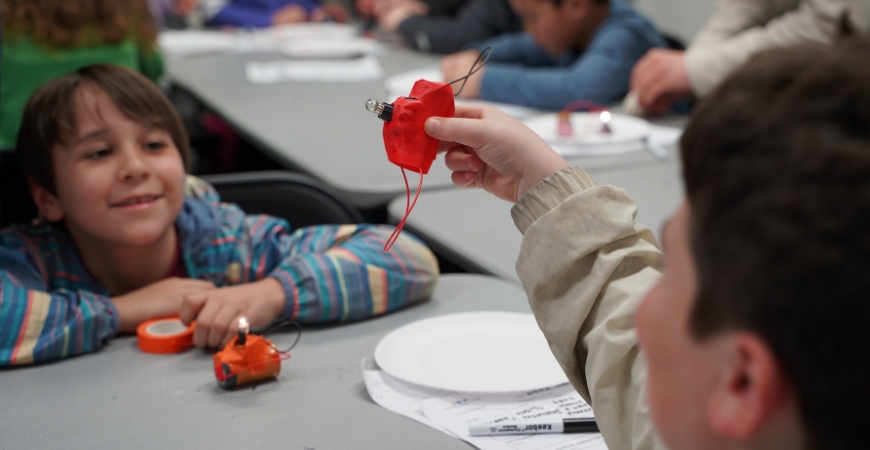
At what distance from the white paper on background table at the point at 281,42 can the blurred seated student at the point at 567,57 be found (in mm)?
614

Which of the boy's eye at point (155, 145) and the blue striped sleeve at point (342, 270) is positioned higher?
the boy's eye at point (155, 145)

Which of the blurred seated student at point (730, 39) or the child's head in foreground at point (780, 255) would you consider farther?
the blurred seated student at point (730, 39)

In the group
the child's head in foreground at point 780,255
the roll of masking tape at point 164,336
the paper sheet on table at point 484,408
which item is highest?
the child's head in foreground at point 780,255

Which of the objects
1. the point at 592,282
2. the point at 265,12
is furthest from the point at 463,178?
the point at 265,12

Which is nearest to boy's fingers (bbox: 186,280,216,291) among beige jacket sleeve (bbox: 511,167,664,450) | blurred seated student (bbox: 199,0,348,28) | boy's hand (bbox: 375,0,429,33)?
beige jacket sleeve (bbox: 511,167,664,450)

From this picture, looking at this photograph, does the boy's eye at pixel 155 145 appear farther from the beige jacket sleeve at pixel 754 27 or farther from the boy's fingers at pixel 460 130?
the beige jacket sleeve at pixel 754 27

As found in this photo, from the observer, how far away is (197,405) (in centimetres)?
87

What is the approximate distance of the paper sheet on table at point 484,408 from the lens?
79cm

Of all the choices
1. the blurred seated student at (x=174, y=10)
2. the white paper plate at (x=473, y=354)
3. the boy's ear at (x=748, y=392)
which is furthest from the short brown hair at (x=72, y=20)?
the blurred seated student at (x=174, y=10)

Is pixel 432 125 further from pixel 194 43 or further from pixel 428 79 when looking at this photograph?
pixel 194 43

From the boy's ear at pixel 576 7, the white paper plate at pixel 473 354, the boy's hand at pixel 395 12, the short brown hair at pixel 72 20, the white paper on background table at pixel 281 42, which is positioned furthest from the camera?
the boy's hand at pixel 395 12

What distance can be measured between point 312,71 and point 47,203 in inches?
59.0

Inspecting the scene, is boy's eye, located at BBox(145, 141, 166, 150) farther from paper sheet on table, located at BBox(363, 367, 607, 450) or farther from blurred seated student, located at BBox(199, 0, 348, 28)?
blurred seated student, located at BBox(199, 0, 348, 28)

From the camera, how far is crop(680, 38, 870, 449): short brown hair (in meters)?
0.35
